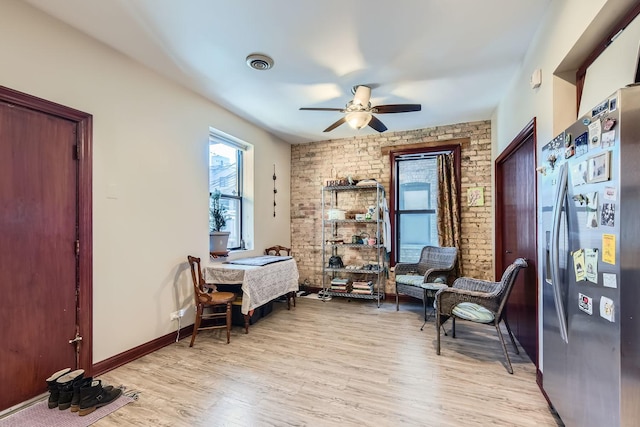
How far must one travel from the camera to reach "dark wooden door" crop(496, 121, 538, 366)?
2.53 m

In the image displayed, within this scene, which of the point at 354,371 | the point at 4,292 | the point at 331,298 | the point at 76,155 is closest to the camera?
the point at 4,292

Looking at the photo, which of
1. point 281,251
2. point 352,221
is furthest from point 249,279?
point 352,221

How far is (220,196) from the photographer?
395cm

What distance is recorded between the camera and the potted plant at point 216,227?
3.65 m

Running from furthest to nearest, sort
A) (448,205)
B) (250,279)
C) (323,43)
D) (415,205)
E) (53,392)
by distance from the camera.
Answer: (415,205)
(448,205)
(250,279)
(323,43)
(53,392)

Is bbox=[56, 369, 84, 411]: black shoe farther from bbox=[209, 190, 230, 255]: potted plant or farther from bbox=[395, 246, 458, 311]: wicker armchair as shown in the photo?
bbox=[395, 246, 458, 311]: wicker armchair

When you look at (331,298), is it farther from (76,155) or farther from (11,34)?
(11,34)

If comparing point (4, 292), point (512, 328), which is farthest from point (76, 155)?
point (512, 328)

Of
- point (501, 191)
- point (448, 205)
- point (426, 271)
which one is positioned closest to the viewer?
point (501, 191)

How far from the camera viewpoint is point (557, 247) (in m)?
1.59

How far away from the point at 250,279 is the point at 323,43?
2490 mm

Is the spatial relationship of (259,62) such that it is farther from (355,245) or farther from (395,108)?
(355,245)

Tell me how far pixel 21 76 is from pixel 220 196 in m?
2.20

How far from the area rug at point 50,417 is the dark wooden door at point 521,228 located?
3275 millimetres
